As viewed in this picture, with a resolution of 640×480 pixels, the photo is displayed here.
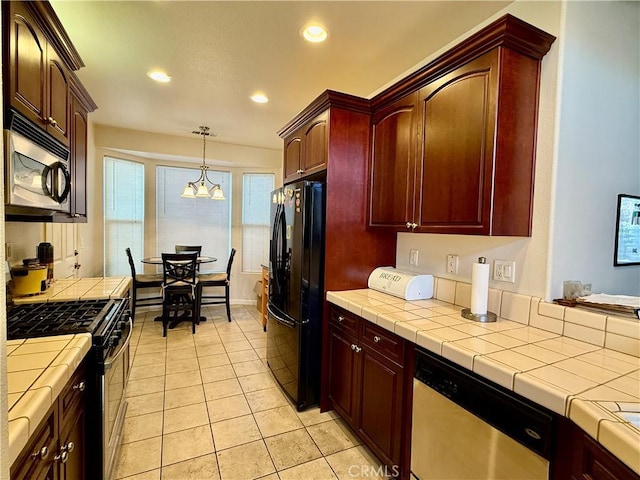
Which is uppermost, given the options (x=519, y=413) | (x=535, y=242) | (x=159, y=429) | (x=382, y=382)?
(x=535, y=242)

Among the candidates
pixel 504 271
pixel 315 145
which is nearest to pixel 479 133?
pixel 504 271

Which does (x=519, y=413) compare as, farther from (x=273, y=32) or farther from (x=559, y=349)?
(x=273, y=32)

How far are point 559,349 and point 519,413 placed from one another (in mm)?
408

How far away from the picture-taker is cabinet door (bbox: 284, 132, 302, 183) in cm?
278

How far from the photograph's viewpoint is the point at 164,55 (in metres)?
2.27

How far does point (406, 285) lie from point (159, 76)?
254 cm

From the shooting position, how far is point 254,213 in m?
5.36

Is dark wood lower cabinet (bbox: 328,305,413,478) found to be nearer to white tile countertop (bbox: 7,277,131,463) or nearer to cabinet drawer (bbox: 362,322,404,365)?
cabinet drawer (bbox: 362,322,404,365)

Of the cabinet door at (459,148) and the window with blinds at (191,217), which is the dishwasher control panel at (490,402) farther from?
the window with blinds at (191,217)

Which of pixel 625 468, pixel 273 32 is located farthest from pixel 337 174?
pixel 625 468

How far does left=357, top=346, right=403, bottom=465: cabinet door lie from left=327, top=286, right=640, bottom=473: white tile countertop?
9.6 inches

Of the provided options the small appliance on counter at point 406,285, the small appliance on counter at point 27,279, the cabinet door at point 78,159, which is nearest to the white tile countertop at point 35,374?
the small appliance on counter at point 27,279

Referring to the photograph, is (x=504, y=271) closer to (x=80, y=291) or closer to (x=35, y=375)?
(x=35, y=375)

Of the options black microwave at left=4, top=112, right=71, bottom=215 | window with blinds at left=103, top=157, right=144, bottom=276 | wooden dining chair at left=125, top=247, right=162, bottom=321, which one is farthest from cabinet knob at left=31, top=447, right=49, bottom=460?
window with blinds at left=103, top=157, right=144, bottom=276
